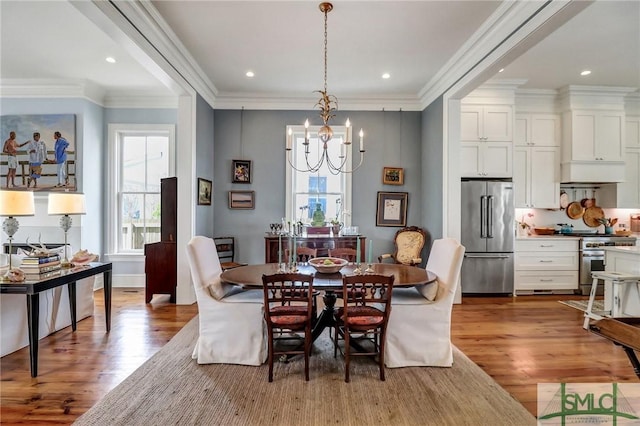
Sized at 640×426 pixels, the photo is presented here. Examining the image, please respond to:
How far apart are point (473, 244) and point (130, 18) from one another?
15.6ft

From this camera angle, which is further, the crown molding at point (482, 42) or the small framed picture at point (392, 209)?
the small framed picture at point (392, 209)

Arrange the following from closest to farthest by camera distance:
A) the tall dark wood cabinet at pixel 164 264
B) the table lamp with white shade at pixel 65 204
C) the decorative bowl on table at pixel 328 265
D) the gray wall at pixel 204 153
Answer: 1. the decorative bowl on table at pixel 328 265
2. the table lamp with white shade at pixel 65 204
3. the tall dark wood cabinet at pixel 164 264
4. the gray wall at pixel 204 153

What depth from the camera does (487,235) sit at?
486 centimetres

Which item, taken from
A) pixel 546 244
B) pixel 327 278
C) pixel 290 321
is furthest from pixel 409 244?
pixel 290 321

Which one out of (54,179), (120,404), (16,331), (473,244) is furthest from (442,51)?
(54,179)

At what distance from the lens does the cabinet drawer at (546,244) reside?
199 inches

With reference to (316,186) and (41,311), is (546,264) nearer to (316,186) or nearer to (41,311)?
(316,186)

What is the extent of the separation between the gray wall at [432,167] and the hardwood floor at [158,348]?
1289mm

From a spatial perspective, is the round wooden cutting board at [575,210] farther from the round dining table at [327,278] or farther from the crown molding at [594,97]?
the round dining table at [327,278]

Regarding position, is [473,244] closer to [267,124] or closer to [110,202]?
[267,124]

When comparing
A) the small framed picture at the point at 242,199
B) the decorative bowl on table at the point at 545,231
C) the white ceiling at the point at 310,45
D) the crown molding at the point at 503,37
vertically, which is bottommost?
the decorative bowl on table at the point at 545,231

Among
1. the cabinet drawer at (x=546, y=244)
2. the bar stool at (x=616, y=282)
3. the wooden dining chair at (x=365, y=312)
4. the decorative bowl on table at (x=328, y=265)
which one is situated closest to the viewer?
the wooden dining chair at (x=365, y=312)

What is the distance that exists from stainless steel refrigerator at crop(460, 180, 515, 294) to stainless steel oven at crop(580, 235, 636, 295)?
114cm

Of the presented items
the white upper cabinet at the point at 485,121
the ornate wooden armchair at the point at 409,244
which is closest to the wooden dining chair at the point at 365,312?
the ornate wooden armchair at the point at 409,244
